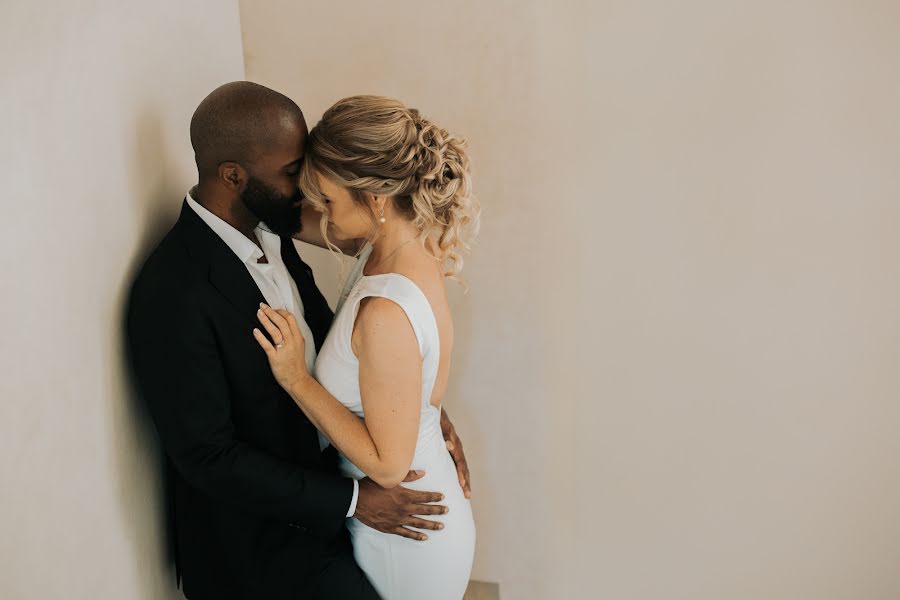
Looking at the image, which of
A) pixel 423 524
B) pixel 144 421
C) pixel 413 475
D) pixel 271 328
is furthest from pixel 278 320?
pixel 423 524

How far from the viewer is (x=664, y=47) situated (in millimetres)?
2037

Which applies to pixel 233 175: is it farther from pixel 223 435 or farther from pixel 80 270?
pixel 223 435

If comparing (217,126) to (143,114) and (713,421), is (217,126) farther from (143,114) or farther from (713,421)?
(713,421)

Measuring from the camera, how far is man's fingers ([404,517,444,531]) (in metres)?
1.72

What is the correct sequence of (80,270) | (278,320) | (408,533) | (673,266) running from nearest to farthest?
(80,270) → (278,320) → (408,533) → (673,266)

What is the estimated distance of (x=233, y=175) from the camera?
5.18ft

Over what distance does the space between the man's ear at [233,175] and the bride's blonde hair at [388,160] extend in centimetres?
13

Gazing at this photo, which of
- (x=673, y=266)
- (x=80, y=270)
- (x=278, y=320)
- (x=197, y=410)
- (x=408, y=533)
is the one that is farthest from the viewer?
A: (x=673, y=266)

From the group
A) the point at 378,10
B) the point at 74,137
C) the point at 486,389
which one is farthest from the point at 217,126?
the point at 486,389

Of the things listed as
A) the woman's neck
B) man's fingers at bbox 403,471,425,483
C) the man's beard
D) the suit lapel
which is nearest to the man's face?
the man's beard

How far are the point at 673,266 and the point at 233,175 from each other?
132 cm

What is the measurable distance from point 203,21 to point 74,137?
2.49 feet

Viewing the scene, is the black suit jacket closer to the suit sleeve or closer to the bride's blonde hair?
the suit sleeve

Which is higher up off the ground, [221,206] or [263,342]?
[221,206]
